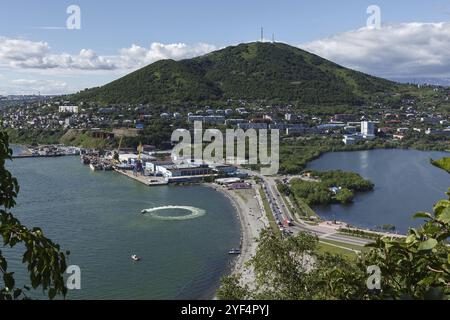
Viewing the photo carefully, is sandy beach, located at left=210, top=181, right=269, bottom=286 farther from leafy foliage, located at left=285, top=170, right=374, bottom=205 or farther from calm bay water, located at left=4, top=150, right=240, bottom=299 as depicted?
leafy foliage, located at left=285, top=170, right=374, bottom=205

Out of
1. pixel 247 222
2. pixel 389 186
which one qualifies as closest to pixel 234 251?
pixel 247 222

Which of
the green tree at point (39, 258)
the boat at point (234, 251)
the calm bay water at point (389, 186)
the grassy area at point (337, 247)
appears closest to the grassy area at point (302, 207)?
the calm bay water at point (389, 186)

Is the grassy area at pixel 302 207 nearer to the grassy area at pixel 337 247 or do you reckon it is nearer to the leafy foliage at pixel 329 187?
the leafy foliage at pixel 329 187

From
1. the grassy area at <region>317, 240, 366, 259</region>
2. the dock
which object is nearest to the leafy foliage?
the grassy area at <region>317, 240, 366, 259</region>
